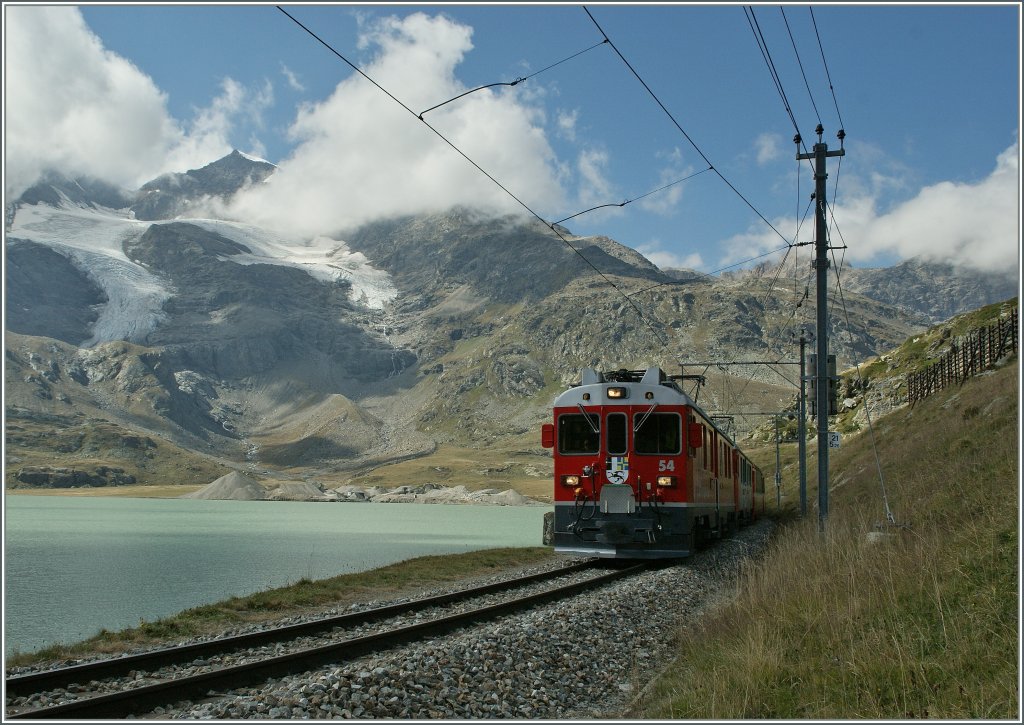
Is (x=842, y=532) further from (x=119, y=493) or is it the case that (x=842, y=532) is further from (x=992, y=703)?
(x=119, y=493)

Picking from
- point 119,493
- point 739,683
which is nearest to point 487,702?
point 739,683

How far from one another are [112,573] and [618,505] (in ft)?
65.9

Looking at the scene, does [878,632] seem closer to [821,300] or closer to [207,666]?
[207,666]

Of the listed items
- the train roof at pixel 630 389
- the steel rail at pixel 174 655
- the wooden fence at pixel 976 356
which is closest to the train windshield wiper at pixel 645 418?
the train roof at pixel 630 389

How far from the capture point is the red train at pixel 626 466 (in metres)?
19.7

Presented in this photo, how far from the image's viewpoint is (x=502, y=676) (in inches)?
364

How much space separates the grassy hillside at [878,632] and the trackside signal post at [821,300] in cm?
584

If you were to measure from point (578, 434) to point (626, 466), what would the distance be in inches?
56.2

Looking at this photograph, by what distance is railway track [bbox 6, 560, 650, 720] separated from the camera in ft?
26.5

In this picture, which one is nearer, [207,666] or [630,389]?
[207,666]

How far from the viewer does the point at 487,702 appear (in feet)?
28.2

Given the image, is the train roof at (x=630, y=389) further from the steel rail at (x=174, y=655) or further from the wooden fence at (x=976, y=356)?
the wooden fence at (x=976, y=356)

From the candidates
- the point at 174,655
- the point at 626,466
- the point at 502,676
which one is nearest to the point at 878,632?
the point at 502,676

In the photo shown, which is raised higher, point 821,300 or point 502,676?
point 821,300
